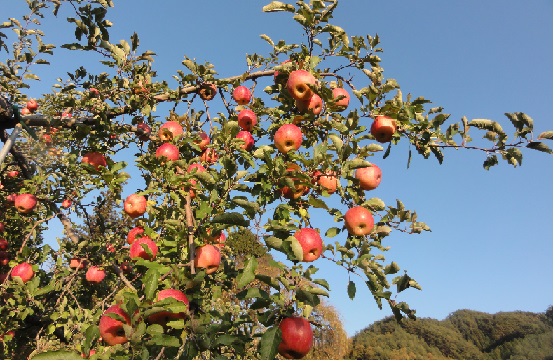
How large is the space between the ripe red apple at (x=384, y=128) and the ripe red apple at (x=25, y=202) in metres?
3.73

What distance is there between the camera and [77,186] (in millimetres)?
4555

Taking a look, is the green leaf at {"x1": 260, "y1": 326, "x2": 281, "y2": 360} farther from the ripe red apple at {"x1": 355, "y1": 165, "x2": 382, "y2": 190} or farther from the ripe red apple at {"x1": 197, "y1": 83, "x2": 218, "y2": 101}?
the ripe red apple at {"x1": 197, "y1": 83, "x2": 218, "y2": 101}

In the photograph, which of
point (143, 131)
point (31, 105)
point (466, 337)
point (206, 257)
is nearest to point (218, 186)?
point (206, 257)

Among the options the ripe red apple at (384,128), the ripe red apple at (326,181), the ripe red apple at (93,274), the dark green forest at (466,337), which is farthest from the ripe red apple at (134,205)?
the dark green forest at (466,337)

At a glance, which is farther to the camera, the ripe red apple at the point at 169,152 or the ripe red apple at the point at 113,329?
the ripe red apple at the point at 169,152

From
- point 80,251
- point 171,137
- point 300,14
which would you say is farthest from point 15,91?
point 300,14

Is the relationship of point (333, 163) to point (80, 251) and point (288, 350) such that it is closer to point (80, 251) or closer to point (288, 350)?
point (288, 350)

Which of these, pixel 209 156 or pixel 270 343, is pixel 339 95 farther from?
pixel 270 343

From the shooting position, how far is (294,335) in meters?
2.20

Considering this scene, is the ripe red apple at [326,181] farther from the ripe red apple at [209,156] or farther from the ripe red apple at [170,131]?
the ripe red apple at [170,131]

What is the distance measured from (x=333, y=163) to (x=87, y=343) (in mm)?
1580

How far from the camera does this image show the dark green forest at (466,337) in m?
35.9

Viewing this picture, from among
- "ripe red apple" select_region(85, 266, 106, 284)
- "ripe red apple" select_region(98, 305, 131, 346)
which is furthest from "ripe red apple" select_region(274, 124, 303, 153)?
"ripe red apple" select_region(85, 266, 106, 284)

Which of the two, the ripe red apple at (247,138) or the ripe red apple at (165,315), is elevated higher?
the ripe red apple at (247,138)
